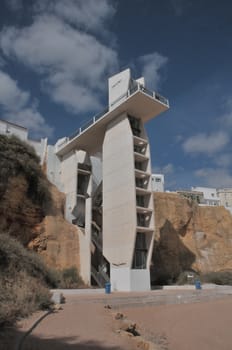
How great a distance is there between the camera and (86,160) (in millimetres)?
33812

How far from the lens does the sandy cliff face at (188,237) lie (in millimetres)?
34469

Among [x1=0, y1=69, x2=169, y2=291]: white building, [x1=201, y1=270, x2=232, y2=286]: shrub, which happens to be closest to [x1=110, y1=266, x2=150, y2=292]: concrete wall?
[x1=0, y1=69, x2=169, y2=291]: white building

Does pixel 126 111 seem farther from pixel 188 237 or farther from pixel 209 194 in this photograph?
pixel 209 194

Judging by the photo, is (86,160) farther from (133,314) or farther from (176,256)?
(133,314)

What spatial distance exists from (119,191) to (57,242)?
6997 millimetres

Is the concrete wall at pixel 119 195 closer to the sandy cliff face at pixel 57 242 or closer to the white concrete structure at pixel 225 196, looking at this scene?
the sandy cliff face at pixel 57 242

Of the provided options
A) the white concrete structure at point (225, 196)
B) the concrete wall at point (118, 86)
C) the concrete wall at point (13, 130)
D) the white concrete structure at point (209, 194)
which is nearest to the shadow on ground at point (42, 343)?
the concrete wall at point (118, 86)

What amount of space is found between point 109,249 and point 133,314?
43.2ft

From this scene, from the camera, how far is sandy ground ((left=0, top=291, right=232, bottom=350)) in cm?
614

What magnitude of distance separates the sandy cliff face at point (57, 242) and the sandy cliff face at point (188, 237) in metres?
10.4

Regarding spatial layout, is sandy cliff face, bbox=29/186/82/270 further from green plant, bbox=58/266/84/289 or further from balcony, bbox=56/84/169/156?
balcony, bbox=56/84/169/156

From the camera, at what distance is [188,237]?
3931 cm

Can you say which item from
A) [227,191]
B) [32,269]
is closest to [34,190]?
[32,269]

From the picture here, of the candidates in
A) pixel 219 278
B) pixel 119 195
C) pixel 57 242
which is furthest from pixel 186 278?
pixel 57 242
